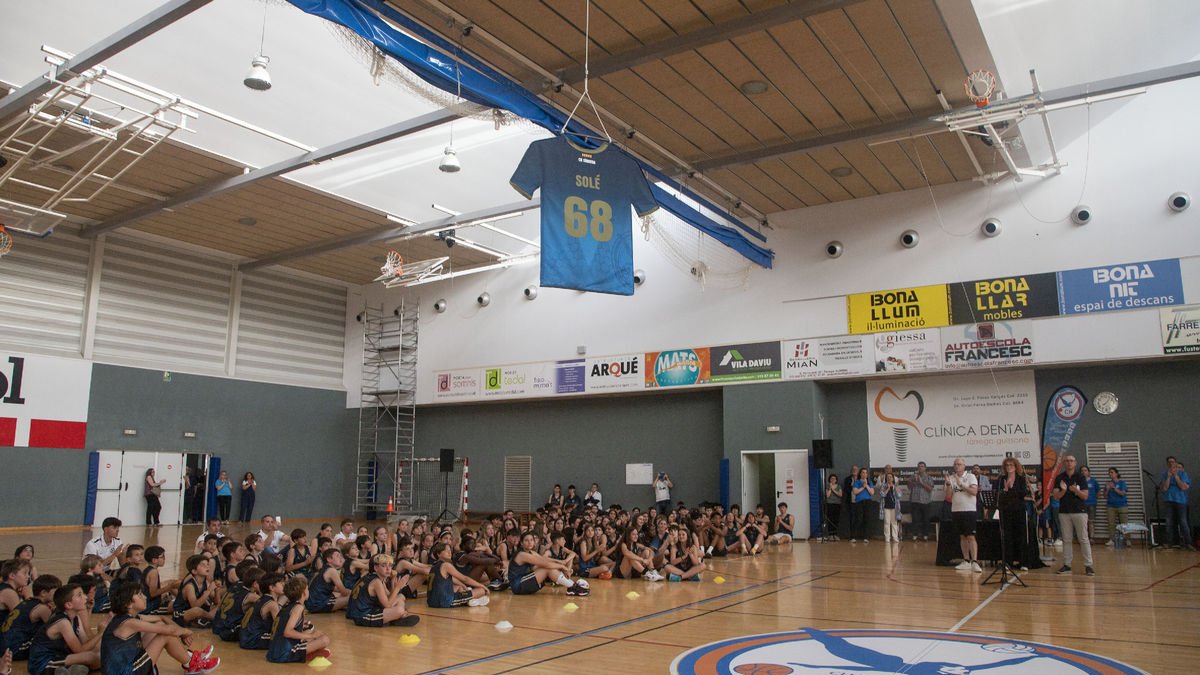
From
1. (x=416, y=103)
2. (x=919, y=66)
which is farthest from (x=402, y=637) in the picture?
(x=416, y=103)

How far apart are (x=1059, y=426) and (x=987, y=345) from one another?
2000 mm

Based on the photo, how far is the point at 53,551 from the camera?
45.7ft

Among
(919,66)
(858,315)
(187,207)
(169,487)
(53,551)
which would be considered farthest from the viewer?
(169,487)

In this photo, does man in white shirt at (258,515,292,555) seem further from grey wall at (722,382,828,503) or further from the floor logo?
grey wall at (722,382,828,503)

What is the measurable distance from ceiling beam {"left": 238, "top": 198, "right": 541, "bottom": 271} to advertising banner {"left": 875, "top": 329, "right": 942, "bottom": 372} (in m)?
7.78

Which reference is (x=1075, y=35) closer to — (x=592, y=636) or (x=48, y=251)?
(x=592, y=636)

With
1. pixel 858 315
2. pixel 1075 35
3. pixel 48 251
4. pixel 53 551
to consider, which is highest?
pixel 1075 35

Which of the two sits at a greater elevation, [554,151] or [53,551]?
[554,151]

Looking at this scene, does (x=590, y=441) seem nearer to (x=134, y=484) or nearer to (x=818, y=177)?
(x=818, y=177)

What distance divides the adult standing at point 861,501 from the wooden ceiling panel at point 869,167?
5916mm

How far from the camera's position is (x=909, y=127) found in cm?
1346

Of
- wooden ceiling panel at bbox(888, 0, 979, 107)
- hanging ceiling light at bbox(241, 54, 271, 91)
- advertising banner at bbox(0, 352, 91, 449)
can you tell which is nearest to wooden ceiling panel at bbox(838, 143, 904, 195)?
wooden ceiling panel at bbox(888, 0, 979, 107)

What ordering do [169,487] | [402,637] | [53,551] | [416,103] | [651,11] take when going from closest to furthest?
[402,637] → [651,11] → [53,551] → [416,103] → [169,487]

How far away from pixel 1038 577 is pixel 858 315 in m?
7.97
